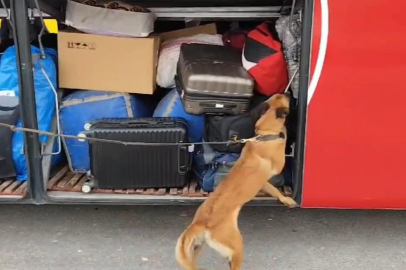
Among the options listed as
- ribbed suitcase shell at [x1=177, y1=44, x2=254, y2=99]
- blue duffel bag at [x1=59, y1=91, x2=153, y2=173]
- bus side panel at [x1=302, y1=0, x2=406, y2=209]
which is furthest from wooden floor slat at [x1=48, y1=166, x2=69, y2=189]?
bus side panel at [x1=302, y1=0, x2=406, y2=209]

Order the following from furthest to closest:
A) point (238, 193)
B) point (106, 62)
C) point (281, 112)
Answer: point (106, 62), point (281, 112), point (238, 193)

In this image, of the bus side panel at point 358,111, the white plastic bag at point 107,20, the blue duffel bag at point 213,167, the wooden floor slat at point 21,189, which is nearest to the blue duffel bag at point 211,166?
the blue duffel bag at point 213,167

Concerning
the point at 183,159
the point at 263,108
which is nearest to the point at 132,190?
the point at 183,159

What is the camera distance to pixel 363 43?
290 cm

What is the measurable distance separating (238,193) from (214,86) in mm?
762

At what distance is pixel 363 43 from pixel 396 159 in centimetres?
70

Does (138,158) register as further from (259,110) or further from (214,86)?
(259,110)

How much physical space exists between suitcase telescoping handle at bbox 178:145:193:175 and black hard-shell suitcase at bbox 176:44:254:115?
0.25m

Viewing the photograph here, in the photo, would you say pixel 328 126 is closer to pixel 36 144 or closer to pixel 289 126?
pixel 289 126

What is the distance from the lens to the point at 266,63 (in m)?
3.35

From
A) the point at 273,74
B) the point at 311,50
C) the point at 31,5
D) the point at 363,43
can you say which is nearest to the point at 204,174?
the point at 273,74

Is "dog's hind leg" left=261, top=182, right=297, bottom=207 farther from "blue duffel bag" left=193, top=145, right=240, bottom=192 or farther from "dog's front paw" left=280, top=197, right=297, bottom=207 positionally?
"blue duffel bag" left=193, top=145, right=240, bottom=192

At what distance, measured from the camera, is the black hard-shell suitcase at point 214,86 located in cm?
332

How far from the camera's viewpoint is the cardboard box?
11.8 feet
